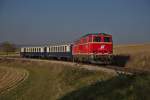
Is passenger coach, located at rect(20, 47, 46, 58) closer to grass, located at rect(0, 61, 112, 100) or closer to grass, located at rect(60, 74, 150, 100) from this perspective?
grass, located at rect(0, 61, 112, 100)

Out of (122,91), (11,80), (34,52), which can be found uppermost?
(34,52)

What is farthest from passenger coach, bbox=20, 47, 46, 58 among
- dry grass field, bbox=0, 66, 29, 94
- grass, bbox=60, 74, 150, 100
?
grass, bbox=60, 74, 150, 100

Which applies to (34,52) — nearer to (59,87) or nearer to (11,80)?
(11,80)

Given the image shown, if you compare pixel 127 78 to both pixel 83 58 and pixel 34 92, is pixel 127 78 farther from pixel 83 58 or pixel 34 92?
pixel 83 58

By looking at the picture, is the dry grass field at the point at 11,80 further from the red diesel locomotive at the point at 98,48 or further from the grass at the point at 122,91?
the grass at the point at 122,91

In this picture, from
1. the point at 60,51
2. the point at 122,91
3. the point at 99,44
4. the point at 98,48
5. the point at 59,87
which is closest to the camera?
the point at 122,91

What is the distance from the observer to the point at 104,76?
63.6ft

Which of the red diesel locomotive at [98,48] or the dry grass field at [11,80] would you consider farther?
the dry grass field at [11,80]

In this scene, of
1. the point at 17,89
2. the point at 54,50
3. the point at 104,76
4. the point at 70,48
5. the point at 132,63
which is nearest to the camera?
the point at 104,76

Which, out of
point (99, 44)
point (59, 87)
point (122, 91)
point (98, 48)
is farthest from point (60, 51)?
point (122, 91)

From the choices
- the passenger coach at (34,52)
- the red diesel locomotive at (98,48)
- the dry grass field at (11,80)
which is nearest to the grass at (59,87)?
the dry grass field at (11,80)

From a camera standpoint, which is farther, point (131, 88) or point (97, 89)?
point (97, 89)

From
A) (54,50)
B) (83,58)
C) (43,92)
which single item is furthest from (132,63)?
(54,50)

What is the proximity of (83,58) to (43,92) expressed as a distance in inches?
397
